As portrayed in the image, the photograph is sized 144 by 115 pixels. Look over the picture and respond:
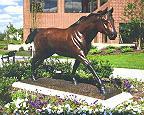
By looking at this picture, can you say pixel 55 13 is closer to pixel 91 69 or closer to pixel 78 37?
pixel 78 37

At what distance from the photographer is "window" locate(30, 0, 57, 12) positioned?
179 ft

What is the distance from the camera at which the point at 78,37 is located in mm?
11773

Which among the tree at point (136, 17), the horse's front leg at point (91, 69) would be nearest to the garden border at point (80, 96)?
the horse's front leg at point (91, 69)

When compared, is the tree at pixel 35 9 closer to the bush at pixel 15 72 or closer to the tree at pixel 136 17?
the tree at pixel 136 17

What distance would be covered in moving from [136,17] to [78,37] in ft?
98.4

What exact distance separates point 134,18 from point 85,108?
32850mm

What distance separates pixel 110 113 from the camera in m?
8.77

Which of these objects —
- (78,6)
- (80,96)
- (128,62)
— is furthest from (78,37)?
(78,6)

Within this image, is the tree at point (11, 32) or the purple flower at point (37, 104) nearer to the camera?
the purple flower at point (37, 104)

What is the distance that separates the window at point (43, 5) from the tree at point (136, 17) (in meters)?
17.0

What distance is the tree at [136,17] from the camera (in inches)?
1597

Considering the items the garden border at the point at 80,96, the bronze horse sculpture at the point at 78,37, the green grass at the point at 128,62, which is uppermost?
the bronze horse sculpture at the point at 78,37

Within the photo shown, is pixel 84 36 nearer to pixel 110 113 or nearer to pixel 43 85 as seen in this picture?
pixel 43 85

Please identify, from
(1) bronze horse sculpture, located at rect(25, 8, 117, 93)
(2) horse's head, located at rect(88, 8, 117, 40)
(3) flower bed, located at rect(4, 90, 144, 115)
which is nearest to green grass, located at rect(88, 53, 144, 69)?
(1) bronze horse sculpture, located at rect(25, 8, 117, 93)
